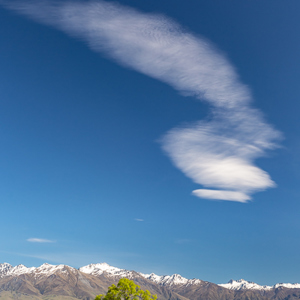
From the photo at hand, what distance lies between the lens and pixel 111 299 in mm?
62062

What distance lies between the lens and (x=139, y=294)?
201ft

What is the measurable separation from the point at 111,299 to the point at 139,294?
516 centimetres
